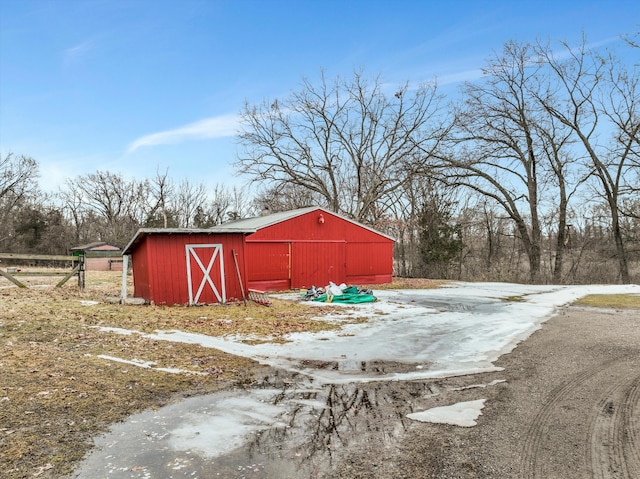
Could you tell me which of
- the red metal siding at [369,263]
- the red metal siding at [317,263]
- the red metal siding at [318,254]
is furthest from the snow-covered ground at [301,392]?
the red metal siding at [369,263]

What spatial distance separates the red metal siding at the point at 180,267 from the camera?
11906mm

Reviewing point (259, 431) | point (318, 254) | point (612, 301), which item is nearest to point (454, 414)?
point (259, 431)

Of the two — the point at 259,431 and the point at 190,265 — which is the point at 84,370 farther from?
the point at 190,265

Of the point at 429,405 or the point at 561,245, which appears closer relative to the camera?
the point at 429,405

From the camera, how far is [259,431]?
3592 mm

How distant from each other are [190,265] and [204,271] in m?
0.45

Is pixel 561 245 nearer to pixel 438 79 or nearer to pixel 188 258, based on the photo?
pixel 438 79

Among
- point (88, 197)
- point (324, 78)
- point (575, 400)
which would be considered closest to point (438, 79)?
point (324, 78)

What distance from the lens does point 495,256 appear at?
3353 cm

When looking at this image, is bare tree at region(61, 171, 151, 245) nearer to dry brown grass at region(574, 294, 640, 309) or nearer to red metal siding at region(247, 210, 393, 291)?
red metal siding at region(247, 210, 393, 291)

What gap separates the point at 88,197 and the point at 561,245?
148 ft

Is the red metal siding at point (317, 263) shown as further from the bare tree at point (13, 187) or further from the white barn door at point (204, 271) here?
the bare tree at point (13, 187)

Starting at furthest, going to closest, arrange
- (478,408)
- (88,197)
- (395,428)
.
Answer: (88,197)
(478,408)
(395,428)

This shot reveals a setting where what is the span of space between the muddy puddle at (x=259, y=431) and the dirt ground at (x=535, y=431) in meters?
0.26
